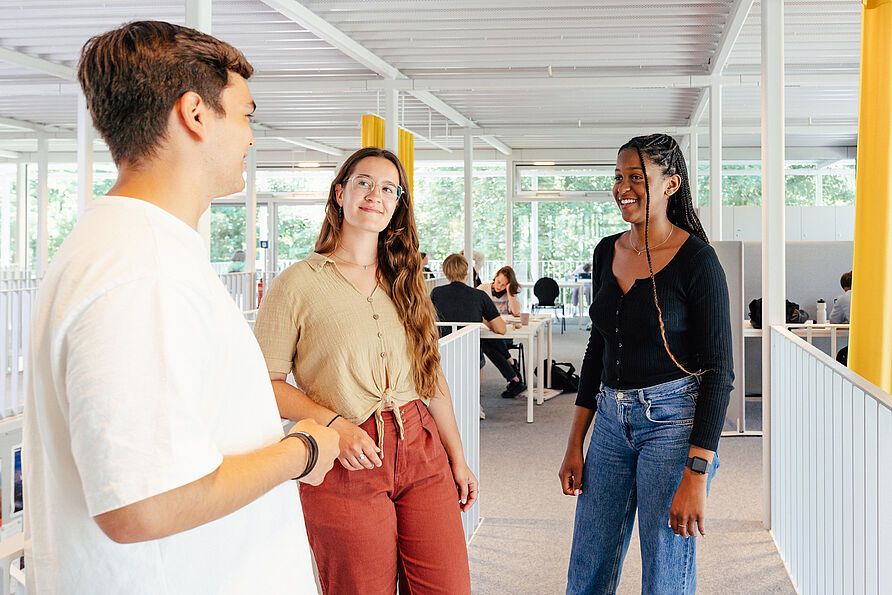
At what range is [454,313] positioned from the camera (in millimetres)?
7211

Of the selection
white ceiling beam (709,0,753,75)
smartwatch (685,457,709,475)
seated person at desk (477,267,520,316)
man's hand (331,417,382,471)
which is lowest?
smartwatch (685,457,709,475)

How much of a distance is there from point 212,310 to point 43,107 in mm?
13318

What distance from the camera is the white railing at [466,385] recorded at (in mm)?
3715

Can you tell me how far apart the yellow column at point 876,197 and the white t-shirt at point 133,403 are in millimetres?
2614

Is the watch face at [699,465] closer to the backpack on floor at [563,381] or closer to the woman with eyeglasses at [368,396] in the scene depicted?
the woman with eyeglasses at [368,396]

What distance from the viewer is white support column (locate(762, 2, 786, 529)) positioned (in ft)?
14.6

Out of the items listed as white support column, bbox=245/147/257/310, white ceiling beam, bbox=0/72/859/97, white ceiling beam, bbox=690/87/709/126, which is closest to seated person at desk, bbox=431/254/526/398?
white ceiling beam, bbox=0/72/859/97

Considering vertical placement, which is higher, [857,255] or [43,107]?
[43,107]

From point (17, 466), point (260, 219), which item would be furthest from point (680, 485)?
point (260, 219)

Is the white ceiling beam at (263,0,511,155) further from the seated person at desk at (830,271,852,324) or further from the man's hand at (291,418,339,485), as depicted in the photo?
the man's hand at (291,418,339,485)

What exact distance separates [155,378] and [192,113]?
1.19ft

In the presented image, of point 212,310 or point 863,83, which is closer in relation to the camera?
point 212,310

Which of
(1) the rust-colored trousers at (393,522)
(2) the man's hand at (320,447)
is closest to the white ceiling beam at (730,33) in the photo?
(1) the rust-colored trousers at (393,522)

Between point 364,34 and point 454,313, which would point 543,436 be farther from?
point 364,34
